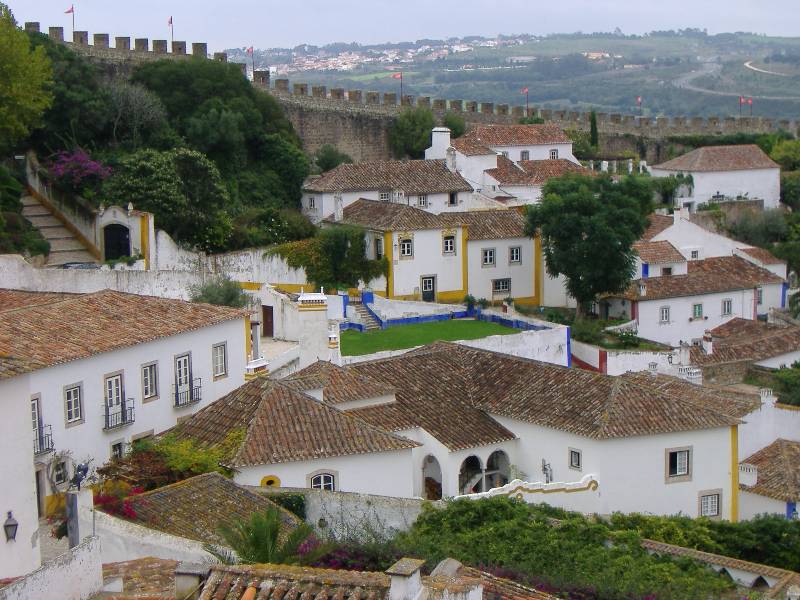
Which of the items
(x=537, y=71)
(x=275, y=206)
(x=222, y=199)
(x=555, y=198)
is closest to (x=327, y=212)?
(x=275, y=206)

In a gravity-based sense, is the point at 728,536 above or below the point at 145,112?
below

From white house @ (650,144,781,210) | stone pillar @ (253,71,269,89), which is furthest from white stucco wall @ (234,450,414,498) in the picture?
stone pillar @ (253,71,269,89)

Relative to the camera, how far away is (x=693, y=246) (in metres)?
48.3

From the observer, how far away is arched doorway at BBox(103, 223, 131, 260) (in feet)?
135

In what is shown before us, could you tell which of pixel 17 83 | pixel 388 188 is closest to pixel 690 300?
pixel 388 188

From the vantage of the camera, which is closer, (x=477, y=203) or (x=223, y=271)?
(x=223, y=271)

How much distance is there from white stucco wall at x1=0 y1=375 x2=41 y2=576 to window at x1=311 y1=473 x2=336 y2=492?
7.21m

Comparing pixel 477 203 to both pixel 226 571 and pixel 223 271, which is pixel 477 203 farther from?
pixel 226 571

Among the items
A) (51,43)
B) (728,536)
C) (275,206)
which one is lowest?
(728,536)

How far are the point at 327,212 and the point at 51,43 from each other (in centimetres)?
950

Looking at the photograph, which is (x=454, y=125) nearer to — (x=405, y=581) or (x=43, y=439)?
(x=43, y=439)

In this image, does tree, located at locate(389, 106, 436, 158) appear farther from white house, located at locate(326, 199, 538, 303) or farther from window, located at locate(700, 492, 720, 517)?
window, located at locate(700, 492, 720, 517)

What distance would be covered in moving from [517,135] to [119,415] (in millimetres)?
31497

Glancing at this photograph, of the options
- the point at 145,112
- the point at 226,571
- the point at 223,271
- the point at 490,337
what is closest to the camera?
the point at 226,571
